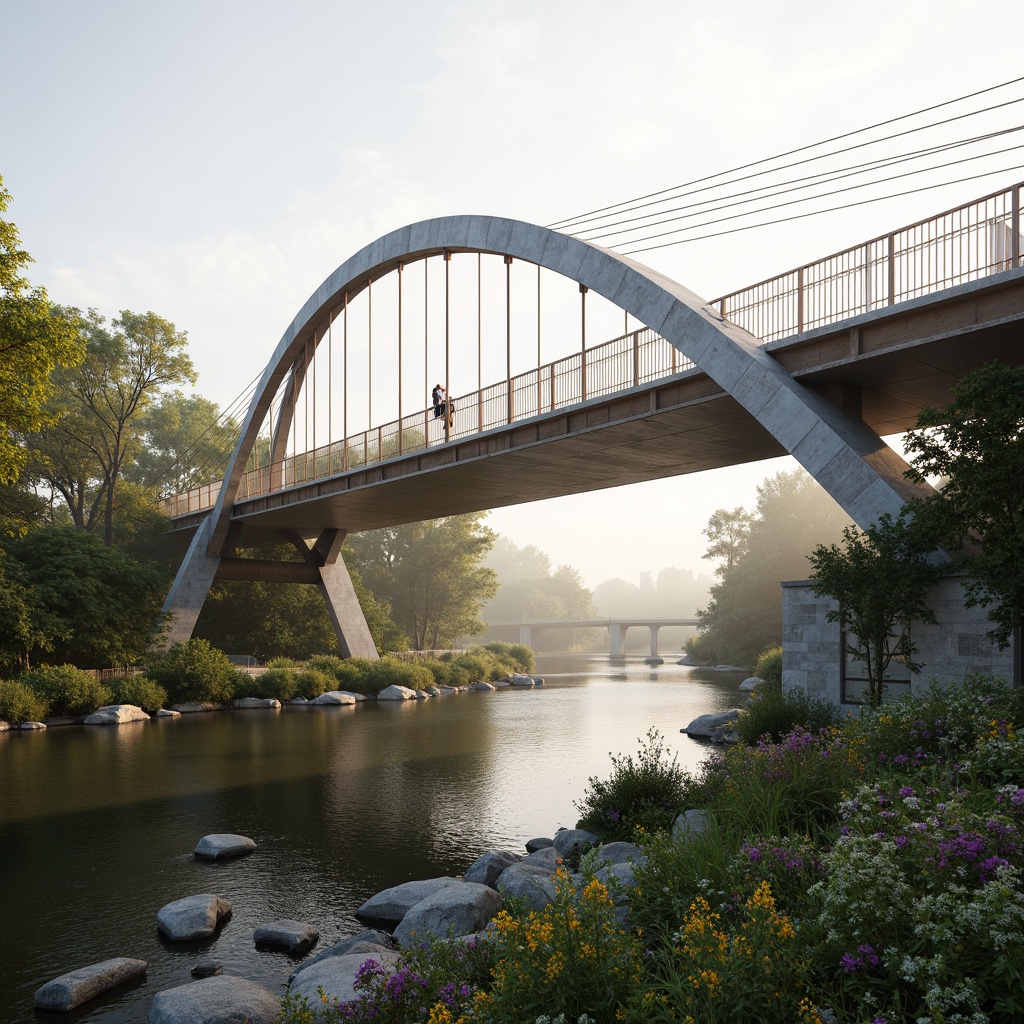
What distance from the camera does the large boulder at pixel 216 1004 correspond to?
629cm

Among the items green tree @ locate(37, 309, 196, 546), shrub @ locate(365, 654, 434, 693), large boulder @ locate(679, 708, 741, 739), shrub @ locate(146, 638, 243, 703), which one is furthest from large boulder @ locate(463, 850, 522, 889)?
green tree @ locate(37, 309, 196, 546)

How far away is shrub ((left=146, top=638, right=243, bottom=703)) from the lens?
3053 cm

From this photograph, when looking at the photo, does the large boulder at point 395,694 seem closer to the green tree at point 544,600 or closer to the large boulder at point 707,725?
the large boulder at point 707,725

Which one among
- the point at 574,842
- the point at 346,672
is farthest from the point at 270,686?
the point at 574,842

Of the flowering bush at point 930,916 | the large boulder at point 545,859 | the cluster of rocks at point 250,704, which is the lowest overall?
the cluster of rocks at point 250,704

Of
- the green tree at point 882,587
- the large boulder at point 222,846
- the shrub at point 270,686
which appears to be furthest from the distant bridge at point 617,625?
the large boulder at point 222,846

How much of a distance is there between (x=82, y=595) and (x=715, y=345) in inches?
936

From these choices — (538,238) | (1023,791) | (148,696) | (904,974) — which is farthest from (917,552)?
(148,696)

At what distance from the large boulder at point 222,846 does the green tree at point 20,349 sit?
11274 millimetres

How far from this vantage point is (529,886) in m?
7.92

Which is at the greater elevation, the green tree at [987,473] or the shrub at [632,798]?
the green tree at [987,473]

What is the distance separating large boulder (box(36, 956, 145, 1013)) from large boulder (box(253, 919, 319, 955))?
1111 millimetres

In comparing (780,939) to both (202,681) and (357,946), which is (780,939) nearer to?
(357,946)

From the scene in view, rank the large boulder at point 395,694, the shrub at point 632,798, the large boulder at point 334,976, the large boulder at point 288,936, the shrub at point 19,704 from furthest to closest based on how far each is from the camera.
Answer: the large boulder at point 395,694, the shrub at point 19,704, the shrub at point 632,798, the large boulder at point 288,936, the large boulder at point 334,976
